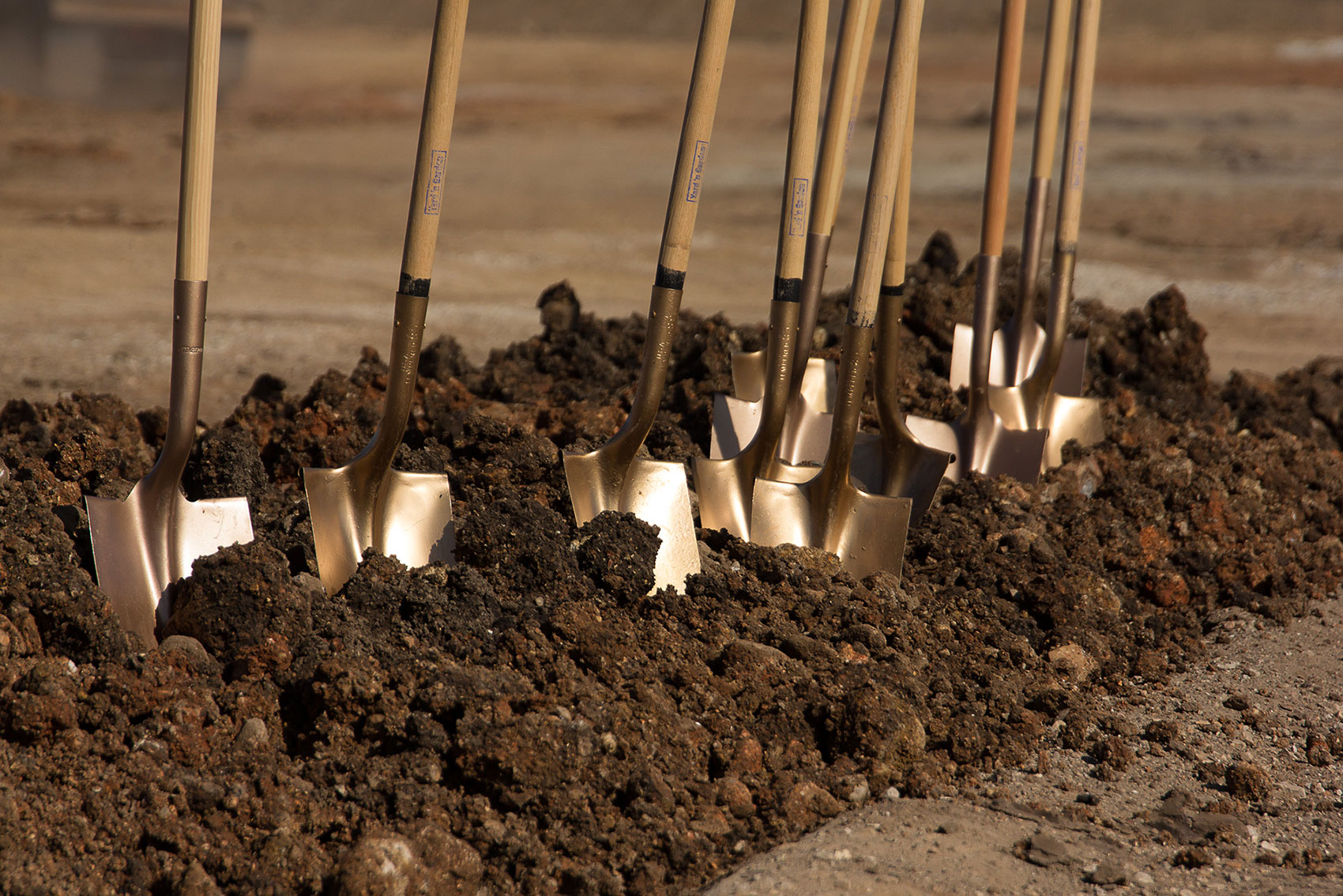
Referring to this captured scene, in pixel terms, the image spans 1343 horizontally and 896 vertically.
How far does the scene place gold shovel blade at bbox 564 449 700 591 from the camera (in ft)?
10.6

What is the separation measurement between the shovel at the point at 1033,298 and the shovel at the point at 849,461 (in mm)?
1167

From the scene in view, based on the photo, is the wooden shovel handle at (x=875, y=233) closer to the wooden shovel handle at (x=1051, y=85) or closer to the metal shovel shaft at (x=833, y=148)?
the metal shovel shaft at (x=833, y=148)

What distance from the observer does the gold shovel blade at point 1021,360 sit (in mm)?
4766

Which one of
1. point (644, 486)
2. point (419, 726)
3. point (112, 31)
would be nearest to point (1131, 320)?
point (644, 486)

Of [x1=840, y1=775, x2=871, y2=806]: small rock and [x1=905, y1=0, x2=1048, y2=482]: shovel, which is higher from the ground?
[x1=905, y1=0, x2=1048, y2=482]: shovel

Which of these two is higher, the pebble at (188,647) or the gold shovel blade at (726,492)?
the gold shovel blade at (726,492)

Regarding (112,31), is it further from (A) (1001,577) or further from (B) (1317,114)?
(A) (1001,577)

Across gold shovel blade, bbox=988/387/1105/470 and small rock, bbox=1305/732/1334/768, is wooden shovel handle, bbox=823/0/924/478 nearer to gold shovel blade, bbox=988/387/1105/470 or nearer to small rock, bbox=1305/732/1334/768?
gold shovel blade, bbox=988/387/1105/470

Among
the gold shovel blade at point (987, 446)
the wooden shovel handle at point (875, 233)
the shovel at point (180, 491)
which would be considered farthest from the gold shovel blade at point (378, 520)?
the gold shovel blade at point (987, 446)

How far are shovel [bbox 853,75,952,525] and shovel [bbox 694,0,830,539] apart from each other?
0.40 metres

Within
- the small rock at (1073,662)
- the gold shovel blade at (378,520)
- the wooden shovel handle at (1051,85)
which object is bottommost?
the small rock at (1073,662)

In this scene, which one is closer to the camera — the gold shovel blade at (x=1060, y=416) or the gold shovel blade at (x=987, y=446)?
the gold shovel blade at (x=987, y=446)

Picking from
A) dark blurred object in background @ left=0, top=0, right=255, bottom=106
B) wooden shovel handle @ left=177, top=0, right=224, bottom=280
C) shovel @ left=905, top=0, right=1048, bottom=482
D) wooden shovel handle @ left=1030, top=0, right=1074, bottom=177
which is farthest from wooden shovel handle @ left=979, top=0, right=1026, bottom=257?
dark blurred object in background @ left=0, top=0, right=255, bottom=106

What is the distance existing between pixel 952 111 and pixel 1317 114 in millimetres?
5474
